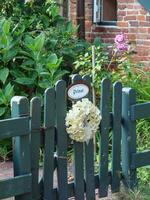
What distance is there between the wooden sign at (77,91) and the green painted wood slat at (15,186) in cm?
77

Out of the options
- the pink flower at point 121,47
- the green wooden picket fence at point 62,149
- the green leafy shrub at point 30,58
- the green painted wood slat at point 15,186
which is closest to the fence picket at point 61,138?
the green wooden picket fence at point 62,149

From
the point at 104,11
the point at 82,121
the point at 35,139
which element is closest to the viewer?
the point at 35,139

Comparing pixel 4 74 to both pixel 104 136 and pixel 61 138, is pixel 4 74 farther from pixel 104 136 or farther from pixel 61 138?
pixel 61 138

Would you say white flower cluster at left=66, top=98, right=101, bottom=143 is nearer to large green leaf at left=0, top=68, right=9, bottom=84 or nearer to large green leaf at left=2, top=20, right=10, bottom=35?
large green leaf at left=0, top=68, right=9, bottom=84

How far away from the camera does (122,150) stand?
5203 millimetres

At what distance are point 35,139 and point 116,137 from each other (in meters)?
0.92

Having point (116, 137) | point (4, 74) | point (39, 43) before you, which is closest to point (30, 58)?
point (39, 43)

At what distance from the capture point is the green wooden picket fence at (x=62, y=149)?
4.35 meters

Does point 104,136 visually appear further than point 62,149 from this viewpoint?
Yes

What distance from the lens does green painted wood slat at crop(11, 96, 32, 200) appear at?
14.2 ft

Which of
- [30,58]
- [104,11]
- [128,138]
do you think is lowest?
[128,138]

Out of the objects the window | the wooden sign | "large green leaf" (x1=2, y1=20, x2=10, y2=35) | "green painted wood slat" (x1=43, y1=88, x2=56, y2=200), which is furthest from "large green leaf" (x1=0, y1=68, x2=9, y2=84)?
the window

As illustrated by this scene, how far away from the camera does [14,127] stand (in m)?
4.26

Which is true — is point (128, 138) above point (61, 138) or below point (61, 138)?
below
